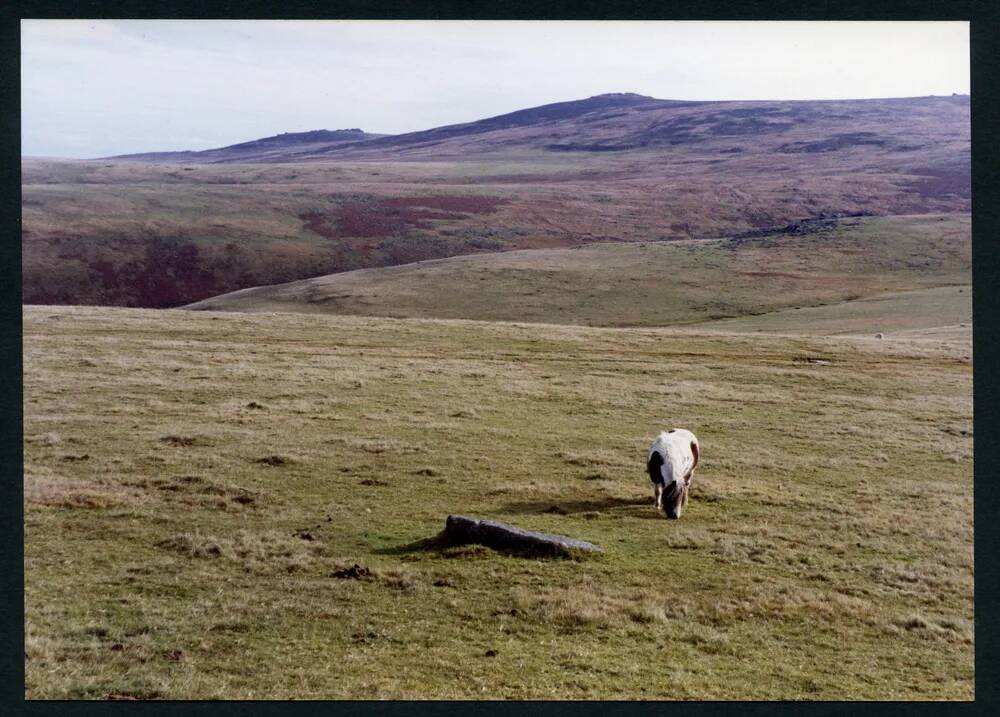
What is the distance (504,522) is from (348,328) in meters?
30.5

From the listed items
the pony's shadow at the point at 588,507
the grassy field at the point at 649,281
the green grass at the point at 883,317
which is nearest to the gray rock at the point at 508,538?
the pony's shadow at the point at 588,507

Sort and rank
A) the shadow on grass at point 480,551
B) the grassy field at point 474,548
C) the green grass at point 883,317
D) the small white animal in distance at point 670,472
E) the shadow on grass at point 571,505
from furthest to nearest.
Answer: the green grass at point 883,317
the shadow on grass at point 571,505
the small white animal in distance at point 670,472
the shadow on grass at point 480,551
the grassy field at point 474,548

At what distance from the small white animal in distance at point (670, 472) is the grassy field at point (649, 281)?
48.6 m

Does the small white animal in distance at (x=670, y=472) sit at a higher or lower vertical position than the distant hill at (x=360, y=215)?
lower

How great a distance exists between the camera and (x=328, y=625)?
1288cm

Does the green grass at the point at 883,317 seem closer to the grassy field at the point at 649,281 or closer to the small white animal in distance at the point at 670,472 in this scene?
the grassy field at the point at 649,281

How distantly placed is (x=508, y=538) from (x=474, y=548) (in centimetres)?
70

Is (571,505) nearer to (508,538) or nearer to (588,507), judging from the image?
(588,507)

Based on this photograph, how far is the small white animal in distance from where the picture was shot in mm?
18969

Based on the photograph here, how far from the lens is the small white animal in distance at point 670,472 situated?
1897 cm

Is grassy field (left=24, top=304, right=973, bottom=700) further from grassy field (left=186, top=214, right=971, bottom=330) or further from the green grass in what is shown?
grassy field (left=186, top=214, right=971, bottom=330)

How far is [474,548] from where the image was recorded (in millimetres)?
15922

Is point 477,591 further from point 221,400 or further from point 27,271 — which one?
point 27,271

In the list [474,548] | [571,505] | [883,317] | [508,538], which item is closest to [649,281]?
[883,317]
